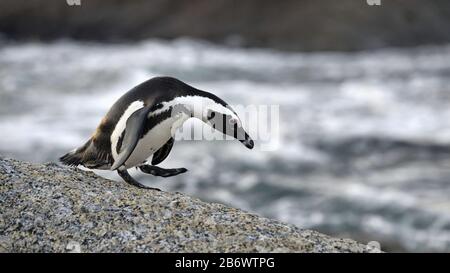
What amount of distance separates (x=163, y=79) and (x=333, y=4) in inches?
982

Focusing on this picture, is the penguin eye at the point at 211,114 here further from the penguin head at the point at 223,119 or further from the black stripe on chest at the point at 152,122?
the black stripe on chest at the point at 152,122

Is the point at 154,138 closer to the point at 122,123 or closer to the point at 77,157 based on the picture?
the point at 122,123

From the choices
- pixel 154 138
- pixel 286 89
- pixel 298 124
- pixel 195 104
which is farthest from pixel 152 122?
pixel 286 89

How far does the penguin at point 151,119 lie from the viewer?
14.9 feet

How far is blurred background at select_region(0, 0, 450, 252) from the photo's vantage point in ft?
40.5

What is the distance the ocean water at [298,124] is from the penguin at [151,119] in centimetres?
645

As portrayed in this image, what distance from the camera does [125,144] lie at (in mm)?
4539

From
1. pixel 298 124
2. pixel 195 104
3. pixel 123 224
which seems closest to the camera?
pixel 123 224

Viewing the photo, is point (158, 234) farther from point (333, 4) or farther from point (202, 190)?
point (333, 4)

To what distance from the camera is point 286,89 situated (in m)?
22.9

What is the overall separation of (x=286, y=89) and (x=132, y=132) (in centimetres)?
1866

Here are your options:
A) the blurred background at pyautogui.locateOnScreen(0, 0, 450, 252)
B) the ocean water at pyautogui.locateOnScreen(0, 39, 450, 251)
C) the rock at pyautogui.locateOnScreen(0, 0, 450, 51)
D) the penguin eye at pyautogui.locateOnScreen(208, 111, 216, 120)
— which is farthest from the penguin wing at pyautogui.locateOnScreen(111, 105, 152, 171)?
the rock at pyautogui.locateOnScreen(0, 0, 450, 51)
